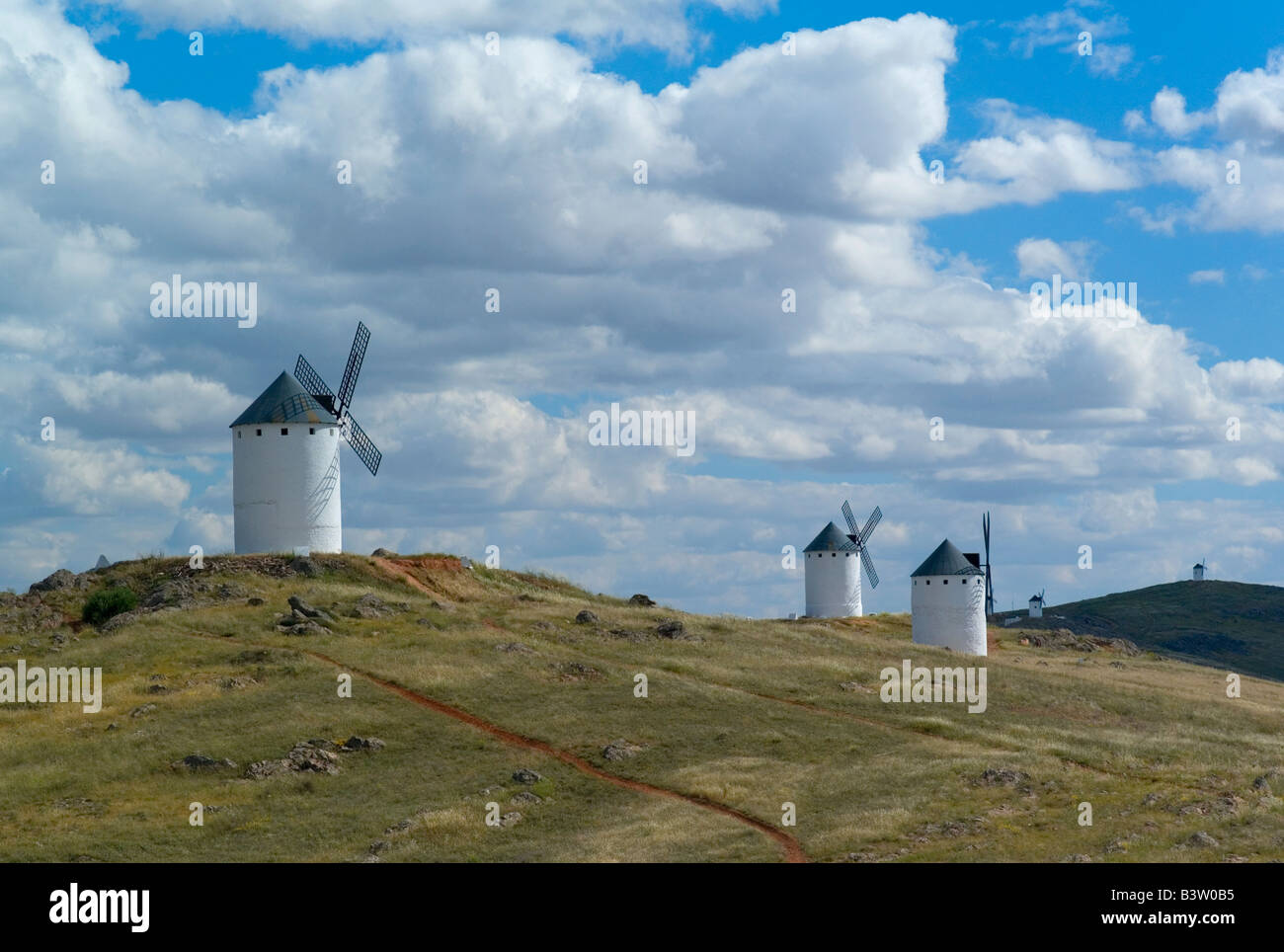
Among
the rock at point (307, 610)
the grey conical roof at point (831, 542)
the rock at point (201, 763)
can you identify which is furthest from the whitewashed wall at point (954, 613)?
the rock at point (201, 763)

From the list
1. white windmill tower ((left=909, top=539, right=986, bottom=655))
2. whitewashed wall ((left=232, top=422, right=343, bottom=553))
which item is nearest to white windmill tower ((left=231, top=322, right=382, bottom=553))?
whitewashed wall ((left=232, top=422, right=343, bottom=553))

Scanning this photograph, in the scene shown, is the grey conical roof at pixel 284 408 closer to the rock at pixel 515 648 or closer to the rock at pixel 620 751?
the rock at pixel 515 648

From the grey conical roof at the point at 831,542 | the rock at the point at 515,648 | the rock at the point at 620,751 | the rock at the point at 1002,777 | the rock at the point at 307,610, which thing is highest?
the grey conical roof at the point at 831,542

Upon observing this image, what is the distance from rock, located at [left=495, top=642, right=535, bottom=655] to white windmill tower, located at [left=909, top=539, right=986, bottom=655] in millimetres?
37024

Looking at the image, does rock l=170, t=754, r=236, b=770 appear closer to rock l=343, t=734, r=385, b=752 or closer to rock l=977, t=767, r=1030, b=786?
rock l=343, t=734, r=385, b=752

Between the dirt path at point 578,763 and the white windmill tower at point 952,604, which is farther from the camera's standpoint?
the white windmill tower at point 952,604

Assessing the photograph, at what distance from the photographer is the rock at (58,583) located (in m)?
63.0

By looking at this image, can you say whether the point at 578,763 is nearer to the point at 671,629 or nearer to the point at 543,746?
the point at 543,746

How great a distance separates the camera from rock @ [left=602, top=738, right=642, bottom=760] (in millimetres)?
41500

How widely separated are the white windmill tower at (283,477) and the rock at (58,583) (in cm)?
744

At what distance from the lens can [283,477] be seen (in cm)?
6669

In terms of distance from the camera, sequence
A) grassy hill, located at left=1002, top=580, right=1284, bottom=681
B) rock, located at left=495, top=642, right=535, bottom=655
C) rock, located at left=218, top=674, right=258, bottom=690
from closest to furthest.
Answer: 1. rock, located at left=218, top=674, right=258, bottom=690
2. rock, located at left=495, top=642, right=535, bottom=655
3. grassy hill, located at left=1002, top=580, right=1284, bottom=681
